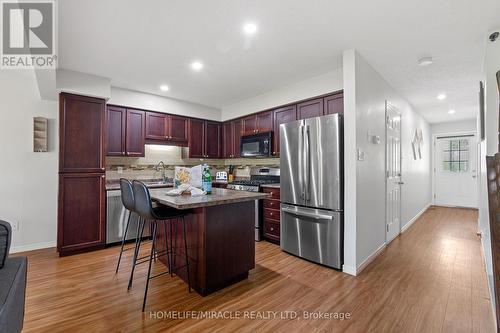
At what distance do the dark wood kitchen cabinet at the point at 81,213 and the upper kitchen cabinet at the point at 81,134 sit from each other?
150 millimetres

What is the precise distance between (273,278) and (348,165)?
149 cm

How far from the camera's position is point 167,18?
2098 millimetres

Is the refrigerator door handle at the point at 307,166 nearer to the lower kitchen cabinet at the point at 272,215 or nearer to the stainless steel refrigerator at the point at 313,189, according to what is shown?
the stainless steel refrigerator at the point at 313,189

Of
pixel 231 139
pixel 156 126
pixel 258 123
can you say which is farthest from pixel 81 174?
pixel 258 123

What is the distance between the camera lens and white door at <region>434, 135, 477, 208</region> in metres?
6.39

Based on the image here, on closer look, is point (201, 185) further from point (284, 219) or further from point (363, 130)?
point (363, 130)

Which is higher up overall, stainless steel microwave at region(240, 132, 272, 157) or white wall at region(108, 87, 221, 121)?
white wall at region(108, 87, 221, 121)

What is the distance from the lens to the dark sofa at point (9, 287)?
97 cm

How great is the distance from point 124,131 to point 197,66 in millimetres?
1765

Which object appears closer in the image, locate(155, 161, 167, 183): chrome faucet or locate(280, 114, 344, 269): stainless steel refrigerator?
locate(280, 114, 344, 269): stainless steel refrigerator

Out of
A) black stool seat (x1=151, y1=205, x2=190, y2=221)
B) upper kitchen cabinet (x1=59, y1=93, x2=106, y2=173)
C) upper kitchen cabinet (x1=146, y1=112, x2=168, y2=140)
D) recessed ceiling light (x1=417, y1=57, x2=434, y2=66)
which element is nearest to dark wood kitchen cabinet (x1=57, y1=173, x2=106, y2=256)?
upper kitchen cabinet (x1=59, y1=93, x2=106, y2=173)

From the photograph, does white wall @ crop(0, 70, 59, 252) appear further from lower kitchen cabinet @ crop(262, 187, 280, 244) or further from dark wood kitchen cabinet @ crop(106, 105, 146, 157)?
lower kitchen cabinet @ crop(262, 187, 280, 244)

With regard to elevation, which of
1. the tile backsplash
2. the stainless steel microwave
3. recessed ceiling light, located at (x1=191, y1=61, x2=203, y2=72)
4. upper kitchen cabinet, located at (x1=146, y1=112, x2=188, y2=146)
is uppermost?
recessed ceiling light, located at (x1=191, y1=61, x2=203, y2=72)

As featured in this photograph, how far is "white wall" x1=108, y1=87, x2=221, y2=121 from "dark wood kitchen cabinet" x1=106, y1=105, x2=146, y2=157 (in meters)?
0.13
